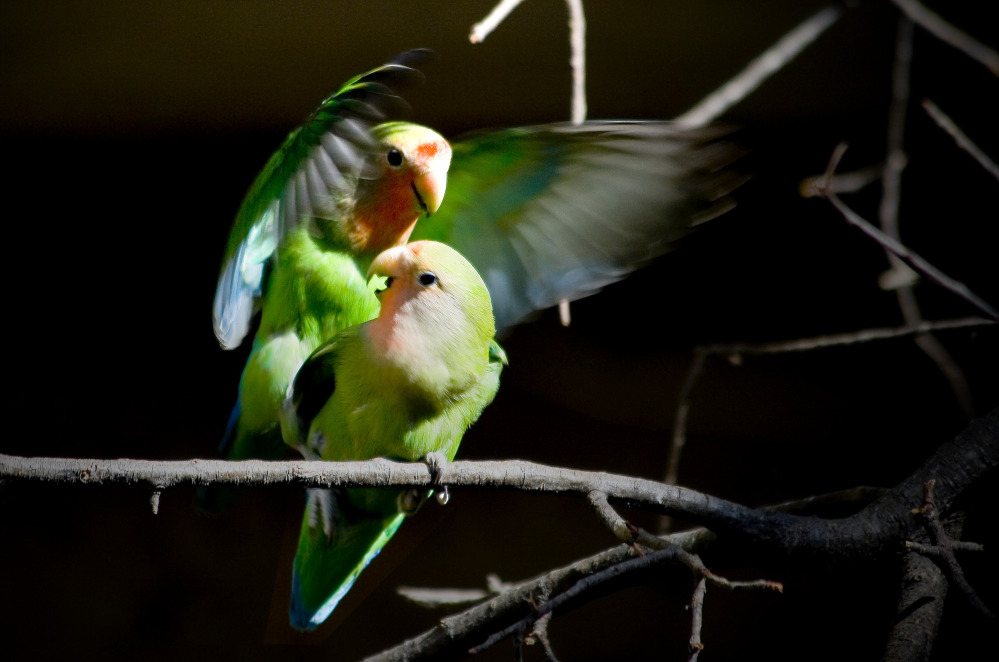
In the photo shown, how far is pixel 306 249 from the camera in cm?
133

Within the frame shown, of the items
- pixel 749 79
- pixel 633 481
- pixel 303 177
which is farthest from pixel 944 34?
pixel 303 177

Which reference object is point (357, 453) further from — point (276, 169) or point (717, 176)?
point (717, 176)

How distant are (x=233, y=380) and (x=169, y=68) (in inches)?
28.1

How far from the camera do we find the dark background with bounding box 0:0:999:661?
1.72 meters

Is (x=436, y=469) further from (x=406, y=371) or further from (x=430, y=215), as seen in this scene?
(x=430, y=215)

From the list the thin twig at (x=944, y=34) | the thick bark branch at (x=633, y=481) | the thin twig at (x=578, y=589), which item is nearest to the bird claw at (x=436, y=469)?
the thick bark branch at (x=633, y=481)

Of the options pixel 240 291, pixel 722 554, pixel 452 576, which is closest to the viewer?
pixel 722 554

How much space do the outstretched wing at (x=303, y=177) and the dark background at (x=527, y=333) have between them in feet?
1.36

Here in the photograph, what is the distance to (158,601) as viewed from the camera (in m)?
1.78

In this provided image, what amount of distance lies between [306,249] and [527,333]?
0.77 meters

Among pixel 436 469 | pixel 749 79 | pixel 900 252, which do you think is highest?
pixel 749 79

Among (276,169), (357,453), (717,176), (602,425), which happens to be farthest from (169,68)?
(602,425)

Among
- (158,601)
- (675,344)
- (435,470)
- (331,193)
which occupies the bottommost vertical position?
(158,601)

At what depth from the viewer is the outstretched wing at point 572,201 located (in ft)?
4.18
